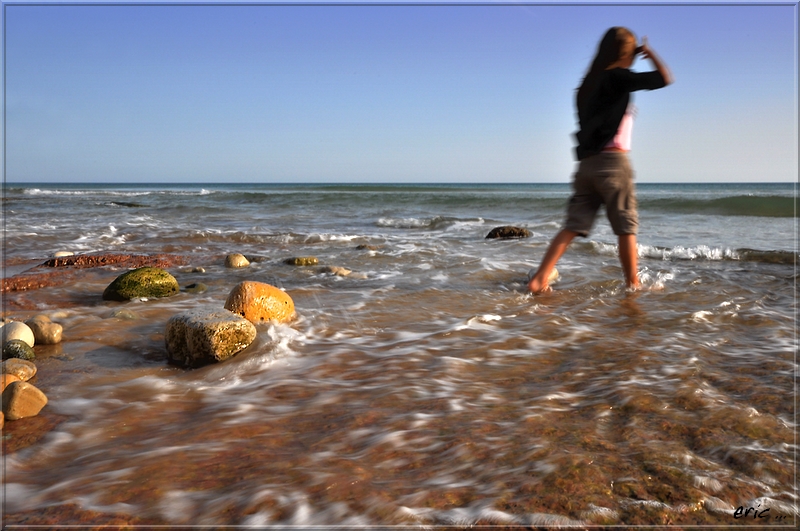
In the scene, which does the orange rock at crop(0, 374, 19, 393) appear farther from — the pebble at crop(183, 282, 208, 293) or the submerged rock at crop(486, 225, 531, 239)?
the submerged rock at crop(486, 225, 531, 239)

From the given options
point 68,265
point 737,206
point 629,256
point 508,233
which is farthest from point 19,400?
point 737,206

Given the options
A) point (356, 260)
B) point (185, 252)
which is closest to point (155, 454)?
point (356, 260)

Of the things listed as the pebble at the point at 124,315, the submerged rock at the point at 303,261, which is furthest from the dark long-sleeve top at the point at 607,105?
the pebble at the point at 124,315

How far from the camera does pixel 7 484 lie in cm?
199

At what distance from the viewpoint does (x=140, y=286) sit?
489cm

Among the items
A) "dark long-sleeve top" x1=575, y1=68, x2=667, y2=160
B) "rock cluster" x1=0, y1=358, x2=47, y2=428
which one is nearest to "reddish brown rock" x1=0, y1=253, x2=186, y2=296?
"rock cluster" x1=0, y1=358, x2=47, y2=428

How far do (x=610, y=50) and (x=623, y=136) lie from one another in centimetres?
65

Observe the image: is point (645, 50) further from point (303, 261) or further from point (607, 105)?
point (303, 261)

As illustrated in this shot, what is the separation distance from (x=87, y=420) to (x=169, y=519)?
3.38 feet

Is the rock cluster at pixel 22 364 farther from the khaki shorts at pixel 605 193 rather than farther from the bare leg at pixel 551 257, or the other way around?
the khaki shorts at pixel 605 193

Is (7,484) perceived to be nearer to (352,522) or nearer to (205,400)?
(205,400)

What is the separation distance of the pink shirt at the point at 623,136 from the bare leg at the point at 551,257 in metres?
0.73

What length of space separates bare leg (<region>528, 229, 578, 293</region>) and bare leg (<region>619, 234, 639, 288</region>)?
409 mm

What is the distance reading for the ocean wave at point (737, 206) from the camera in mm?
15880
